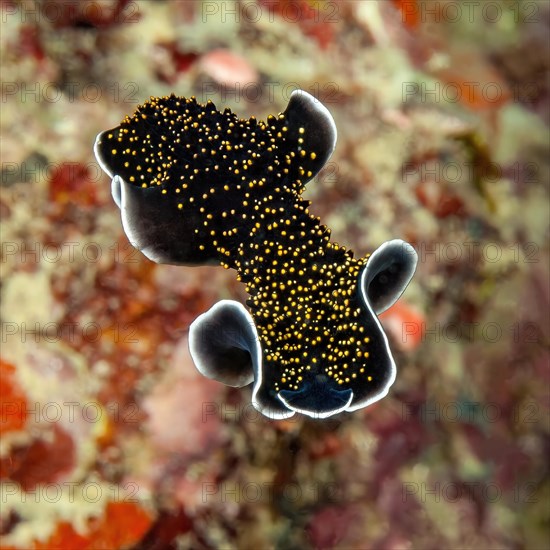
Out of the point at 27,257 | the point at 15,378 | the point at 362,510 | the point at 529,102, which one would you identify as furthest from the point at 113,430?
the point at 529,102
